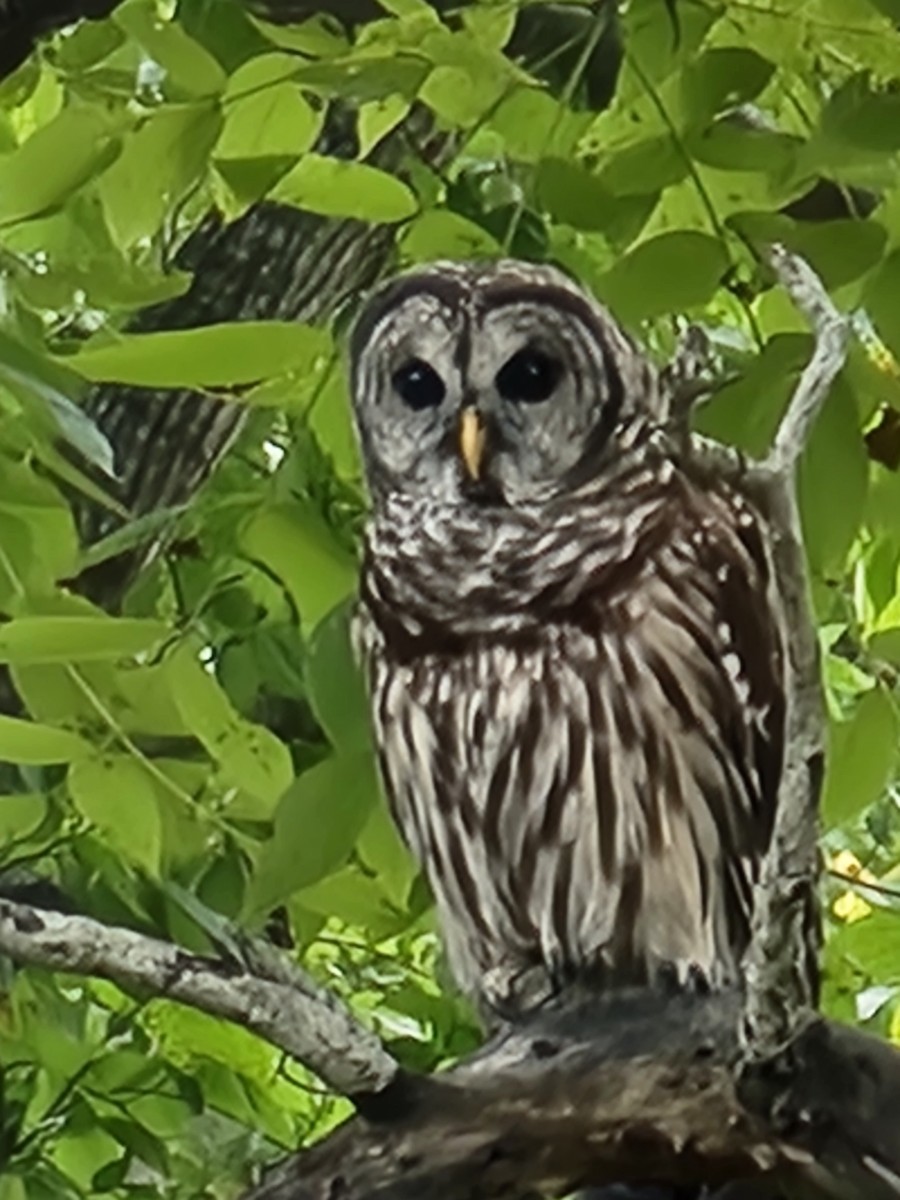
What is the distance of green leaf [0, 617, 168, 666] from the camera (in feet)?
2.21

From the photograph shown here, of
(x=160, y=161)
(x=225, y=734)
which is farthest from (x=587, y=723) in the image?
(x=160, y=161)

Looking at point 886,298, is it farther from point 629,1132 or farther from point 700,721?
point 629,1132

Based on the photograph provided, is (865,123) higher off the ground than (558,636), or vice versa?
(865,123)

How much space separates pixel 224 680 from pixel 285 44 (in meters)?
0.23

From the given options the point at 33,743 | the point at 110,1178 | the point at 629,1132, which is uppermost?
the point at 33,743

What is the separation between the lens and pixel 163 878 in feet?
2.81

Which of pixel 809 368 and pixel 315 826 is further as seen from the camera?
pixel 315 826

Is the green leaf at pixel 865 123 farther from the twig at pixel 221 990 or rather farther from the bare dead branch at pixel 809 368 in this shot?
the twig at pixel 221 990

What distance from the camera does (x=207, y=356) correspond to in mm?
712

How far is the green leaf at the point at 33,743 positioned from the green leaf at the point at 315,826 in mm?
67

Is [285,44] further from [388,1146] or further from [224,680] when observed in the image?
[388,1146]

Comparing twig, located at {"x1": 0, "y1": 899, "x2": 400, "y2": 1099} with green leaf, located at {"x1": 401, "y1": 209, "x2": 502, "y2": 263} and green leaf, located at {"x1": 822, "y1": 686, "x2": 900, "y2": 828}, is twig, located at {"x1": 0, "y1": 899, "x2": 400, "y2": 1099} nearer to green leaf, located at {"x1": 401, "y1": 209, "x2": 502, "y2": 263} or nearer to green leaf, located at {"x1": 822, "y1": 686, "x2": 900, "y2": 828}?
green leaf, located at {"x1": 822, "y1": 686, "x2": 900, "y2": 828}

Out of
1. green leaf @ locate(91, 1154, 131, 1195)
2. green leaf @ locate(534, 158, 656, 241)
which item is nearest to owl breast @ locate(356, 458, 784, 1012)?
green leaf @ locate(534, 158, 656, 241)

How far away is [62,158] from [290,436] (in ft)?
0.45
